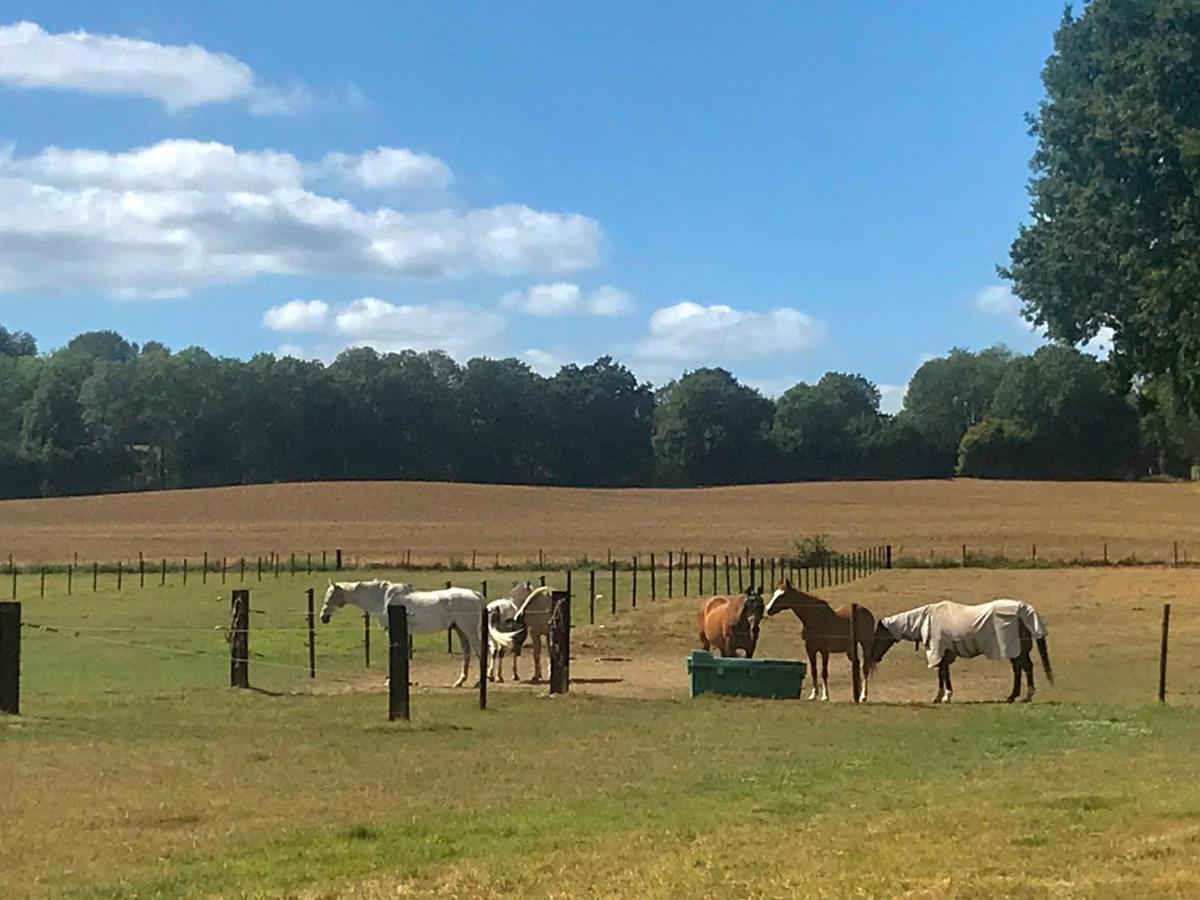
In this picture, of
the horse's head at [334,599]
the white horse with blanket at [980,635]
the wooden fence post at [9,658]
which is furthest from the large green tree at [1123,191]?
the wooden fence post at [9,658]

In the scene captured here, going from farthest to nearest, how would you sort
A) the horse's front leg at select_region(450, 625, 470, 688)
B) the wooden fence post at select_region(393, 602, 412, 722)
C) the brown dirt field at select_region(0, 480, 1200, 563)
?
the brown dirt field at select_region(0, 480, 1200, 563) → the horse's front leg at select_region(450, 625, 470, 688) → the wooden fence post at select_region(393, 602, 412, 722)

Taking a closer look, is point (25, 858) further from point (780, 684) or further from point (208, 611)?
point (208, 611)

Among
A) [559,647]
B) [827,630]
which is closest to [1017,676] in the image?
[827,630]

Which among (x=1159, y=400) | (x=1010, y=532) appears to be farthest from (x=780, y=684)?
(x=1010, y=532)

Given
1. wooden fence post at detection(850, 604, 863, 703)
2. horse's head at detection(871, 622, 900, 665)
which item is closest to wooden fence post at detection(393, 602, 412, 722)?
wooden fence post at detection(850, 604, 863, 703)

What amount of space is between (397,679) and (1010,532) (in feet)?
180

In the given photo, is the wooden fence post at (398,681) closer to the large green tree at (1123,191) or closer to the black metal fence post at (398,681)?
the black metal fence post at (398,681)

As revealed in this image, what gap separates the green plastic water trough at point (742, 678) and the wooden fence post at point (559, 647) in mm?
1804

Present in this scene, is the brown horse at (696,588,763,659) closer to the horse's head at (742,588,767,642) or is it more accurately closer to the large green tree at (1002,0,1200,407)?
the horse's head at (742,588,767,642)

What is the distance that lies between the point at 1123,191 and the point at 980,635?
17.8 meters

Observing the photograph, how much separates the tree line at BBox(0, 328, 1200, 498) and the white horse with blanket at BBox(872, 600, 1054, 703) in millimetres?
77963

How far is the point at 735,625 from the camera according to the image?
863 inches

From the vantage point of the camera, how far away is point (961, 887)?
6.98m

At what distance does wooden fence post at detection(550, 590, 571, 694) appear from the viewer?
19188 millimetres
